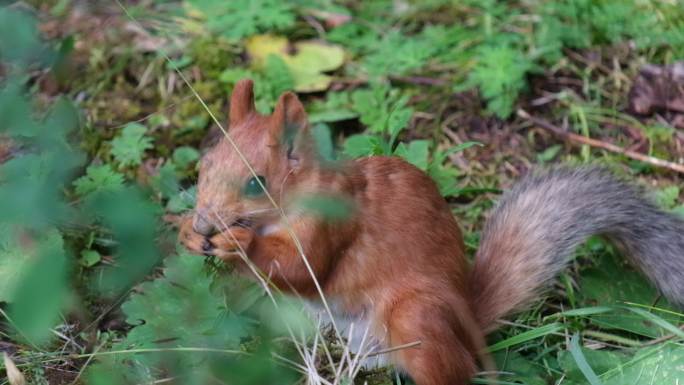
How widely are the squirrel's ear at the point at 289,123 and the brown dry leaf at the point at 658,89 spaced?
1.66 m

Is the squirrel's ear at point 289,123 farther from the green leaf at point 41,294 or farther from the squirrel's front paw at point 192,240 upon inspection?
the green leaf at point 41,294

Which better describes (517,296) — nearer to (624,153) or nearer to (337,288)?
(337,288)

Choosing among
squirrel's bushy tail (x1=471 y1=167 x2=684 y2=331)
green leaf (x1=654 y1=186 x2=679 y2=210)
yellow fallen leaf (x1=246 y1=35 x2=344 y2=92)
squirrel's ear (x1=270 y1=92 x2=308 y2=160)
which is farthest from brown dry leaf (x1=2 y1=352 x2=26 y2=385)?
green leaf (x1=654 y1=186 x2=679 y2=210)

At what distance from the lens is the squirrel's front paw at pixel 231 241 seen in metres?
1.65

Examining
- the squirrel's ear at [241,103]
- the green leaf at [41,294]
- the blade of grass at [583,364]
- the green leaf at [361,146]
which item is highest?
the green leaf at [41,294]

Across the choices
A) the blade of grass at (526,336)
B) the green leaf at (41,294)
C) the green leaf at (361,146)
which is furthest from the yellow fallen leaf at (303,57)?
the green leaf at (41,294)

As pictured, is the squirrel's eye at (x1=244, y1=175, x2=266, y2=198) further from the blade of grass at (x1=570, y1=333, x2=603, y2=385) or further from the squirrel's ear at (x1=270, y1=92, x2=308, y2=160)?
the blade of grass at (x1=570, y1=333, x2=603, y2=385)

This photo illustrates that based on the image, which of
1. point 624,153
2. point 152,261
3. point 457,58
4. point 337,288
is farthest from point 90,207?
point 457,58

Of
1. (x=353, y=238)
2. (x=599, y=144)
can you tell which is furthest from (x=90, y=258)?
(x=599, y=144)

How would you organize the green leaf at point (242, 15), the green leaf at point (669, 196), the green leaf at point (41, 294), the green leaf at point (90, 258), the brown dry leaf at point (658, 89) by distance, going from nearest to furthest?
the green leaf at point (41, 294) < the green leaf at point (90, 258) < the green leaf at point (669, 196) < the brown dry leaf at point (658, 89) < the green leaf at point (242, 15)

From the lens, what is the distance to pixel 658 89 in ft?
9.63

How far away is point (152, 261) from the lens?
90 cm

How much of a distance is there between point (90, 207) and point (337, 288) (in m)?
1.05

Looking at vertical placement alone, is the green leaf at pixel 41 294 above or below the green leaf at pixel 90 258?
above
